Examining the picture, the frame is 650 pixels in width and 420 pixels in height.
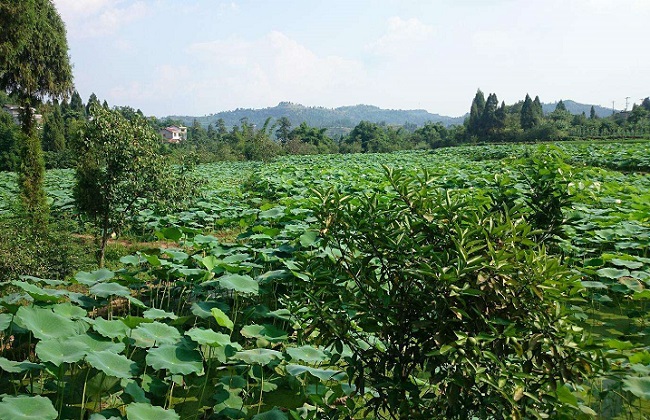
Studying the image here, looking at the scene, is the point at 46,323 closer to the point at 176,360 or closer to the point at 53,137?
the point at 176,360

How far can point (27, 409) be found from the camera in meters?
2.72

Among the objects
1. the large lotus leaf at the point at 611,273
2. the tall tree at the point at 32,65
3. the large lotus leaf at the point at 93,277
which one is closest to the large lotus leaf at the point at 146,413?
the large lotus leaf at the point at 93,277

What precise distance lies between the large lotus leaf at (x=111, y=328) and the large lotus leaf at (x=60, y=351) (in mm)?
262

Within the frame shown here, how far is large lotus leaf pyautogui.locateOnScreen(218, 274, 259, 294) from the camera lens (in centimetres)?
456

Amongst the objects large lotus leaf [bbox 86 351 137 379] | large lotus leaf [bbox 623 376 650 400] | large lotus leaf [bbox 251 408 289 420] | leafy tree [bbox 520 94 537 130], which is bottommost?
large lotus leaf [bbox 251 408 289 420]

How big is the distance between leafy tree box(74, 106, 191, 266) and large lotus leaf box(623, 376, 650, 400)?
732 centimetres

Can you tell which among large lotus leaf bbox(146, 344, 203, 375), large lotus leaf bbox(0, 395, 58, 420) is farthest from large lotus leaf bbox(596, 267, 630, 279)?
large lotus leaf bbox(0, 395, 58, 420)

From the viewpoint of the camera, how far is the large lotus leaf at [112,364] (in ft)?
9.96

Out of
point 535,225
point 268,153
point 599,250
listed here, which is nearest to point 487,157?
point 268,153

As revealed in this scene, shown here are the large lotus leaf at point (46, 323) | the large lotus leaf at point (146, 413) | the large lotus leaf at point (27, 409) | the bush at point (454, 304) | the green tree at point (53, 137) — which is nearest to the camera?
the bush at point (454, 304)

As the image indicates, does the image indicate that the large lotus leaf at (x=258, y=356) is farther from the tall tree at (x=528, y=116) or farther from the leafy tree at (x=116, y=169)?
the tall tree at (x=528, y=116)

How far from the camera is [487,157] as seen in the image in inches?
1230

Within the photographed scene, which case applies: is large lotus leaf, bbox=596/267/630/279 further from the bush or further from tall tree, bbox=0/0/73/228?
tall tree, bbox=0/0/73/228

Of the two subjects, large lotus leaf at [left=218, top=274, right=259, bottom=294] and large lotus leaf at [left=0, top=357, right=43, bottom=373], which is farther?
large lotus leaf at [left=218, top=274, right=259, bottom=294]
